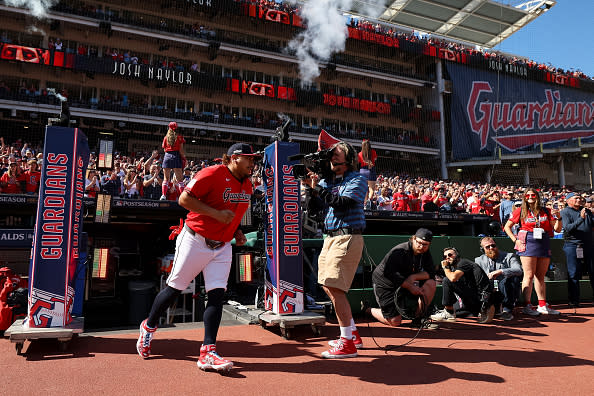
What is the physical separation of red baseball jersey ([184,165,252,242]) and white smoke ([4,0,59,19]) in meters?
26.2

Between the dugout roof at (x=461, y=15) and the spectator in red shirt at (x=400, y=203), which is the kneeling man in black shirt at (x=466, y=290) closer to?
the spectator in red shirt at (x=400, y=203)

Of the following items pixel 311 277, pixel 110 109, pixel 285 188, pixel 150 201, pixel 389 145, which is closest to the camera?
pixel 285 188

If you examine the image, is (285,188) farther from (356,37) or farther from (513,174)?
(513,174)

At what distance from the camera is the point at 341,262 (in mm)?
3684

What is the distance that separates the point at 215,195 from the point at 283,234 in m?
1.60

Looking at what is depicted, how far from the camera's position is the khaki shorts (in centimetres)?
366

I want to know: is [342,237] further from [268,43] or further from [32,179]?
[268,43]

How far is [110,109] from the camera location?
23.8m

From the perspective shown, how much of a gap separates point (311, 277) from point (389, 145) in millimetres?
28061

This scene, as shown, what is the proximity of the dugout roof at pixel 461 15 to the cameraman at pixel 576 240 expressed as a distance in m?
34.1

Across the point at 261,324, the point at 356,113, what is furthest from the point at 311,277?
the point at 356,113

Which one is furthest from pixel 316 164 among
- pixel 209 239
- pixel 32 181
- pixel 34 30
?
pixel 34 30

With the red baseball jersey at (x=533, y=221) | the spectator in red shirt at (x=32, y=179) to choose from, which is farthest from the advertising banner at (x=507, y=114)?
the spectator in red shirt at (x=32, y=179)

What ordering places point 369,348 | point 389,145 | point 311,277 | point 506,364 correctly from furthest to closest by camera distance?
point 389,145, point 311,277, point 369,348, point 506,364
